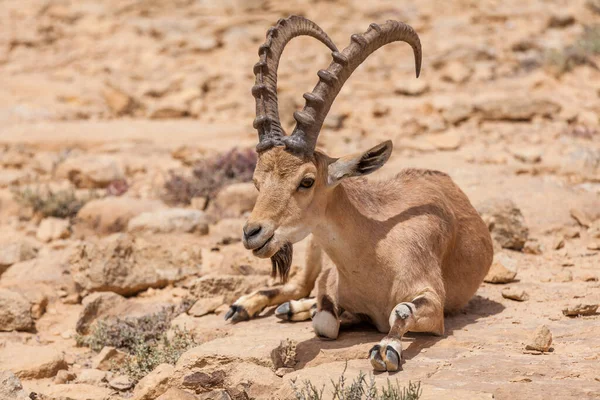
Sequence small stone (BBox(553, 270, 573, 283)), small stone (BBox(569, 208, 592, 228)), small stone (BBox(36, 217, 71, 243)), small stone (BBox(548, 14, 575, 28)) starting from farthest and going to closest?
small stone (BBox(548, 14, 575, 28))
small stone (BBox(36, 217, 71, 243))
small stone (BBox(569, 208, 592, 228))
small stone (BBox(553, 270, 573, 283))

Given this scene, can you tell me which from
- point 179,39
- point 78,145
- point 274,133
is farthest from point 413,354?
point 179,39

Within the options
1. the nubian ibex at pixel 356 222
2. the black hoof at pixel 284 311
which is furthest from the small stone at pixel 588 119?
the black hoof at pixel 284 311

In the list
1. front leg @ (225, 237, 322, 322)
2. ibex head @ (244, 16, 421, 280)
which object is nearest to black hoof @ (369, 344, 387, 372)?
ibex head @ (244, 16, 421, 280)

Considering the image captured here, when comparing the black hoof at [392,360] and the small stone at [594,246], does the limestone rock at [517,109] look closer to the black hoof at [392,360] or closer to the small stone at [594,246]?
the small stone at [594,246]

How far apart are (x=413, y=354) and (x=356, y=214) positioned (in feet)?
3.70

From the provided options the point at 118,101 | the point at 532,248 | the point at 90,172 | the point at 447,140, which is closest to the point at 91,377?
the point at 532,248

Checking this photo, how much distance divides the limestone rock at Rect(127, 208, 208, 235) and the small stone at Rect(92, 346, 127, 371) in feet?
9.74

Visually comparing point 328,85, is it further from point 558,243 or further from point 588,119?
point 588,119

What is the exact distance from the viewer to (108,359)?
6480mm

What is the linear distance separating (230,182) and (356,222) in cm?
547

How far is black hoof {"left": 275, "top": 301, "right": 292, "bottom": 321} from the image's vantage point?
6902 millimetres

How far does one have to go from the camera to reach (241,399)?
5.14 metres

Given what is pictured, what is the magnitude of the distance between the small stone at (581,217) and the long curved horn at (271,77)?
432 centimetres

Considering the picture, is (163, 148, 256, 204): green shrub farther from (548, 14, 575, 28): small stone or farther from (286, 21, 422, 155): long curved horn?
(548, 14, 575, 28): small stone
